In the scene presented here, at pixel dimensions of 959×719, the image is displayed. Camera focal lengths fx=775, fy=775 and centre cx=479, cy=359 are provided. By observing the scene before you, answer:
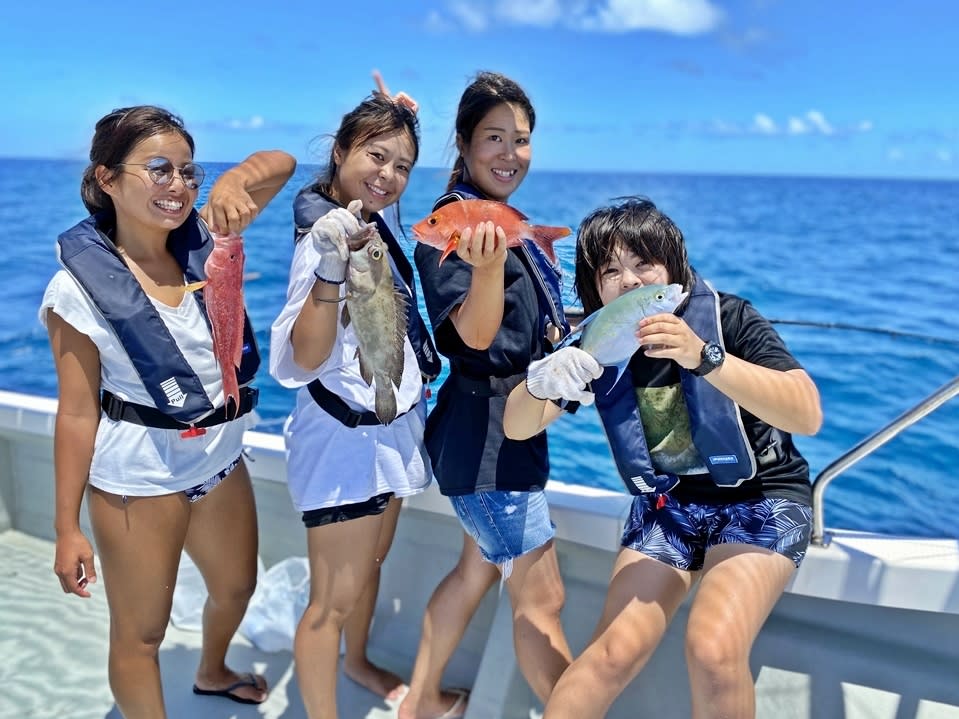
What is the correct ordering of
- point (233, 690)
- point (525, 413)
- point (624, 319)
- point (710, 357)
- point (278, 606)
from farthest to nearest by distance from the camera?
point (278, 606) < point (233, 690) < point (525, 413) < point (710, 357) < point (624, 319)

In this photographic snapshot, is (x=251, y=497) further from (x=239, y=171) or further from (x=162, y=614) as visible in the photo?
(x=239, y=171)

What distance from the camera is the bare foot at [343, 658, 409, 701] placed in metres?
3.26

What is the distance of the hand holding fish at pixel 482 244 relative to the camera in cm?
206

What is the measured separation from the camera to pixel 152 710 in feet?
8.59

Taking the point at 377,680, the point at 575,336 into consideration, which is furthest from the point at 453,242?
the point at 377,680

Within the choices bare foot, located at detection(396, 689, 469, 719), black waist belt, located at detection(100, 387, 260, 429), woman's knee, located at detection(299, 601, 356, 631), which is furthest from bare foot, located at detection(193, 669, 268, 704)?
black waist belt, located at detection(100, 387, 260, 429)

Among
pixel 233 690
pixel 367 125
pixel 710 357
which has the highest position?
pixel 367 125

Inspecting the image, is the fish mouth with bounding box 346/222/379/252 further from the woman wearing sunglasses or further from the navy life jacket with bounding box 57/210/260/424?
the navy life jacket with bounding box 57/210/260/424

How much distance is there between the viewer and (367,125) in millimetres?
2459

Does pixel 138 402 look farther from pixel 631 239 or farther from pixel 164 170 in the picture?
pixel 631 239

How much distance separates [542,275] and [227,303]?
1012 millimetres

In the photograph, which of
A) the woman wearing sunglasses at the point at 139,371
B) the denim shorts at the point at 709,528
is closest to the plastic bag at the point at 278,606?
the woman wearing sunglasses at the point at 139,371

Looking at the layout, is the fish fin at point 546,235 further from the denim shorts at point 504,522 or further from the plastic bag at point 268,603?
the plastic bag at point 268,603

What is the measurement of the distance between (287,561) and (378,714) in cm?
88
